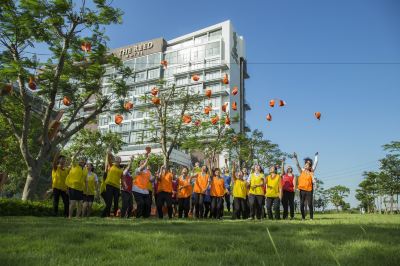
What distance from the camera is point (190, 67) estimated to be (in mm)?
68250

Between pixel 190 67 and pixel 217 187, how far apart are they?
57069mm

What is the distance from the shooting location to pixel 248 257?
4.04 metres

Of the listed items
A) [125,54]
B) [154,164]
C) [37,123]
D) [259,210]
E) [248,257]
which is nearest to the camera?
[248,257]

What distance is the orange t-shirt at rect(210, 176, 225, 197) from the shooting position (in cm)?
1282

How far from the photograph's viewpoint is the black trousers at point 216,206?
12.9m

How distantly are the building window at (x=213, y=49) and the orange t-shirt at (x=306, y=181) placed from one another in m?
55.2

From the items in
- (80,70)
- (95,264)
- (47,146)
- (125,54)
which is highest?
(125,54)

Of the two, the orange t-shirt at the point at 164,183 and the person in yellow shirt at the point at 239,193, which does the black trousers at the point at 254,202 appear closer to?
the person in yellow shirt at the point at 239,193

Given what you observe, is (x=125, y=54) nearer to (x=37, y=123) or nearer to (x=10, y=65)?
(x=37, y=123)

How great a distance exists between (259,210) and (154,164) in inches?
836

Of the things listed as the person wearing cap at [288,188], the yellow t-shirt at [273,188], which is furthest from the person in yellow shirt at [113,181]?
the person wearing cap at [288,188]

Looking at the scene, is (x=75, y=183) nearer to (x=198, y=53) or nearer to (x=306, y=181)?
(x=306, y=181)

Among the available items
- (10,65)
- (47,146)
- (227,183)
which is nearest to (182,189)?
(227,183)

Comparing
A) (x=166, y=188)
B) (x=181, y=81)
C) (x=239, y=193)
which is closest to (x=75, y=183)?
(x=166, y=188)
